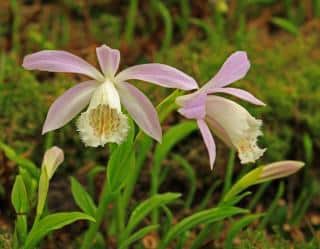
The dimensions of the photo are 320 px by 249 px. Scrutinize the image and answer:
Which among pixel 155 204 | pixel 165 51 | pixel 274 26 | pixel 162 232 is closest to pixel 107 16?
pixel 165 51

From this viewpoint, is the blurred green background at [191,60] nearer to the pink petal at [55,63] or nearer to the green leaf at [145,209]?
the green leaf at [145,209]

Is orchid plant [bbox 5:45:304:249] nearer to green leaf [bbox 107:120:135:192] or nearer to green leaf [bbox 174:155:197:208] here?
→ green leaf [bbox 107:120:135:192]


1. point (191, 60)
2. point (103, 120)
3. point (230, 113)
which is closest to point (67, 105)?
point (103, 120)

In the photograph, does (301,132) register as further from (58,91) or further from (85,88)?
(85,88)

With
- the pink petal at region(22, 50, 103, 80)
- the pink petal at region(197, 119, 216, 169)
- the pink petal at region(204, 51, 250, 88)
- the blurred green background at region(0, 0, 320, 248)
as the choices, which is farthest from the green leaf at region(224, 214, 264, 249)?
the pink petal at region(22, 50, 103, 80)

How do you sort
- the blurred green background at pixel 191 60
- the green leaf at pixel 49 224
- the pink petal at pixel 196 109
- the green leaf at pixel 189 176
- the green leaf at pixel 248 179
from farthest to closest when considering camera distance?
the blurred green background at pixel 191 60 < the green leaf at pixel 189 176 < the green leaf at pixel 248 179 < the green leaf at pixel 49 224 < the pink petal at pixel 196 109

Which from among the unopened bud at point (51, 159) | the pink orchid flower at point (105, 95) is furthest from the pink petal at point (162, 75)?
the unopened bud at point (51, 159)

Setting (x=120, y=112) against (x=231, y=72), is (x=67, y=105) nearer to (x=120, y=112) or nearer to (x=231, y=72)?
(x=120, y=112)

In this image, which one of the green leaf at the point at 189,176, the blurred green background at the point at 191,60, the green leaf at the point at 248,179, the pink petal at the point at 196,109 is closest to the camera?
the pink petal at the point at 196,109
